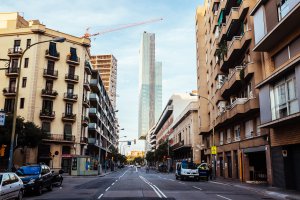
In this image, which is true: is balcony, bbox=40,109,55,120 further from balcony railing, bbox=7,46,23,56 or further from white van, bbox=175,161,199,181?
white van, bbox=175,161,199,181

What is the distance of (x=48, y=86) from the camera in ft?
170

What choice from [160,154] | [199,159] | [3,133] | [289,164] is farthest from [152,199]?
[160,154]

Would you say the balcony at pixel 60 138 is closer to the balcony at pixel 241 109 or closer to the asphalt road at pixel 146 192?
the asphalt road at pixel 146 192

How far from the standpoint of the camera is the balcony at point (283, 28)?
61.5ft

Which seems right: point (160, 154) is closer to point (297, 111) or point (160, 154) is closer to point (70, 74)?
point (70, 74)

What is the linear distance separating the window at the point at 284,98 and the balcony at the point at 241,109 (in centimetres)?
417

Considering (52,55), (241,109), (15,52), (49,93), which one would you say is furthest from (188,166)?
(15,52)

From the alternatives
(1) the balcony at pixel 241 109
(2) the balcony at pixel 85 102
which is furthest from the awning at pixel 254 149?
Answer: (2) the balcony at pixel 85 102

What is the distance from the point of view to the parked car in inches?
468

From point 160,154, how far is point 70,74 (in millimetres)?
38421

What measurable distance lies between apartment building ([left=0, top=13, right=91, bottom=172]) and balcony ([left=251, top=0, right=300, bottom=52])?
35.2 metres

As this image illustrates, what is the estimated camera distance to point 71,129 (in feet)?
172

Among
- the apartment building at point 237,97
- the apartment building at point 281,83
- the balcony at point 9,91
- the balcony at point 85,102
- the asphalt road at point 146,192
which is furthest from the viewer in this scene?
the balcony at point 85,102

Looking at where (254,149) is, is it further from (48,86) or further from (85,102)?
(48,86)
